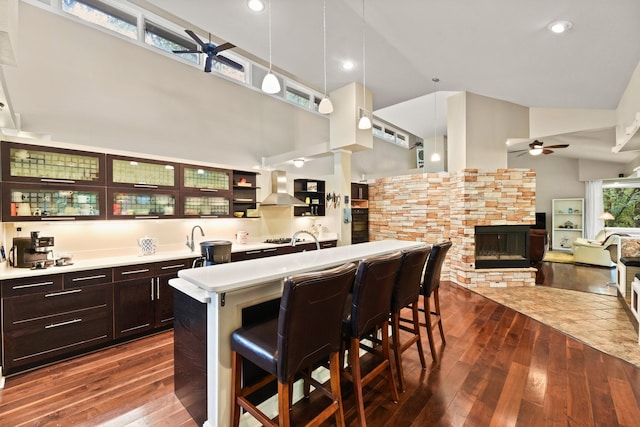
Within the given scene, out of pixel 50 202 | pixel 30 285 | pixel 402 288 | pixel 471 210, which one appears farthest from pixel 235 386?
pixel 471 210

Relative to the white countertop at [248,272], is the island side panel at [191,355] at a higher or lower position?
lower

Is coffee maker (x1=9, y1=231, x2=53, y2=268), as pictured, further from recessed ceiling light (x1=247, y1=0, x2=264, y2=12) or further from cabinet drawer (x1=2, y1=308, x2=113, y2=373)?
recessed ceiling light (x1=247, y1=0, x2=264, y2=12)

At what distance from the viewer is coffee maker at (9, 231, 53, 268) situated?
2725 millimetres

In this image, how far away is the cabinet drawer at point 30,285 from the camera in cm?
246

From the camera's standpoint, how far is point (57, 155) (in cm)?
301

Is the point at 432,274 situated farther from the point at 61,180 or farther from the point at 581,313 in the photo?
the point at 61,180

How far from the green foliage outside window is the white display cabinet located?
0.60 m

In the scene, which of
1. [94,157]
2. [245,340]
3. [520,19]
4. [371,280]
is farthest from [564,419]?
[94,157]

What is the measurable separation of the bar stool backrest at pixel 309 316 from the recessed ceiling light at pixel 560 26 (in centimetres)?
326

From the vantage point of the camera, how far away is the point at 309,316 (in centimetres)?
143

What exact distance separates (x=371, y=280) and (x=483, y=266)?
4553 millimetres

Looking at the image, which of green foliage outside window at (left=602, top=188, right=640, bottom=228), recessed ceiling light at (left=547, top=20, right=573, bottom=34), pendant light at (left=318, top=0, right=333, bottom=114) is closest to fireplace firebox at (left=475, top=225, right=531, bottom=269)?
recessed ceiling light at (left=547, top=20, right=573, bottom=34)

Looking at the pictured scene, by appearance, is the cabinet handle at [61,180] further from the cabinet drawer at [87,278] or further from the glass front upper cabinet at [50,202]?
the cabinet drawer at [87,278]

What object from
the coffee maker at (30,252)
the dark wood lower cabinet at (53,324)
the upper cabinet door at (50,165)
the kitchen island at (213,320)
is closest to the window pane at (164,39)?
the upper cabinet door at (50,165)
